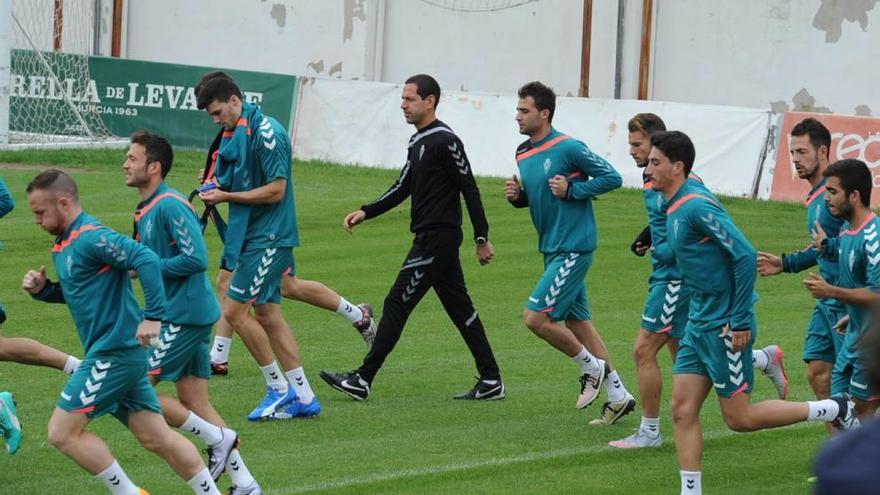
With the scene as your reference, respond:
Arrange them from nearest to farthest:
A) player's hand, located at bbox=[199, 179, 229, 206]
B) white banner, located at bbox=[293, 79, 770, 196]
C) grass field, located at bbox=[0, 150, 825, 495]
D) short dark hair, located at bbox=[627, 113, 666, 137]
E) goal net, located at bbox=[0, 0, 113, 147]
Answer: grass field, located at bbox=[0, 150, 825, 495], short dark hair, located at bbox=[627, 113, 666, 137], player's hand, located at bbox=[199, 179, 229, 206], white banner, located at bbox=[293, 79, 770, 196], goal net, located at bbox=[0, 0, 113, 147]

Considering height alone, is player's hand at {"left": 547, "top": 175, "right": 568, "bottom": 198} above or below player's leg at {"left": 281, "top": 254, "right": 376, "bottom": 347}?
above

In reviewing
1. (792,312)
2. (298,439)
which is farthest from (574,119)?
(298,439)

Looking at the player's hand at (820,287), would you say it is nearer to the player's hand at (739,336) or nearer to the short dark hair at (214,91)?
the player's hand at (739,336)

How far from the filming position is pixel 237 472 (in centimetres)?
784

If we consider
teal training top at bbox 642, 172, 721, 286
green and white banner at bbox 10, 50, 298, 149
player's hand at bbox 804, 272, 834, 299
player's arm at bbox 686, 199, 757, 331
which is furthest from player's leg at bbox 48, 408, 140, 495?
green and white banner at bbox 10, 50, 298, 149

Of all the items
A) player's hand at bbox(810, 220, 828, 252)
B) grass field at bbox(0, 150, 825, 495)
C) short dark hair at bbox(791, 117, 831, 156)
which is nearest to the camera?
player's hand at bbox(810, 220, 828, 252)

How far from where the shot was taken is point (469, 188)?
1069cm

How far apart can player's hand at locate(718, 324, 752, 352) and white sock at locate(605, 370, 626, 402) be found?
2.45 m

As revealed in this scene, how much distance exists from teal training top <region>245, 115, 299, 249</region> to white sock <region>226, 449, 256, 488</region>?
2.40 meters

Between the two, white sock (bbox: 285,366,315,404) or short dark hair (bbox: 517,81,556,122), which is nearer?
white sock (bbox: 285,366,315,404)

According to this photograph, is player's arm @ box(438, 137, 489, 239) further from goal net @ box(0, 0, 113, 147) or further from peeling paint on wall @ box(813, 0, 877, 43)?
peeling paint on wall @ box(813, 0, 877, 43)

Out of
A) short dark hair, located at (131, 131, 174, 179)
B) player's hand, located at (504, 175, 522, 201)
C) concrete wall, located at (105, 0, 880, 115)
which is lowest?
player's hand, located at (504, 175, 522, 201)

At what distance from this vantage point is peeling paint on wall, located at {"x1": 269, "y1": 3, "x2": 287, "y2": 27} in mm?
32938

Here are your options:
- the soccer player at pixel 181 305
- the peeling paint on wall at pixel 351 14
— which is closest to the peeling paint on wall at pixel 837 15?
the peeling paint on wall at pixel 351 14
